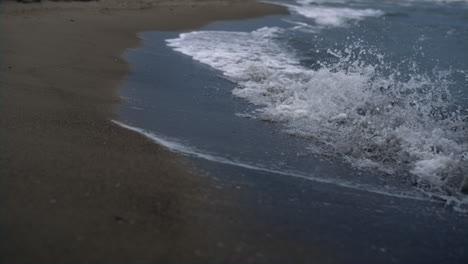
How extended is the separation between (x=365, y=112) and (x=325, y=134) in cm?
105

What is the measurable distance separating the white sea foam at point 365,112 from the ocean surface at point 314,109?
0.01m

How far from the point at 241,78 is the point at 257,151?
3.03 meters

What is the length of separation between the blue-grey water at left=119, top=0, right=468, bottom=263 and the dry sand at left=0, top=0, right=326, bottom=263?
26 cm

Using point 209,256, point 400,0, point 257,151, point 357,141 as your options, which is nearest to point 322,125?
point 357,141

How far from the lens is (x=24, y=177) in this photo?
3.40m

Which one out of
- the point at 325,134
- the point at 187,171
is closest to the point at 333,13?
the point at 325,134

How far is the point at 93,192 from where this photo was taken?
3.29 meters

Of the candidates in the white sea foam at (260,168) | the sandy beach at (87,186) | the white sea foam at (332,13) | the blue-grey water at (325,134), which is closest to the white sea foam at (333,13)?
the white sea foam at (332,13)

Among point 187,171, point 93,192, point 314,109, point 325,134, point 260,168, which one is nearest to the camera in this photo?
point 93,192

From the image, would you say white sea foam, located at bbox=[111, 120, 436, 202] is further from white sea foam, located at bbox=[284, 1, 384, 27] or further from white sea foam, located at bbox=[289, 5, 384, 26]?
white sea foam, located at bbox=[289, 5, 384, 26]

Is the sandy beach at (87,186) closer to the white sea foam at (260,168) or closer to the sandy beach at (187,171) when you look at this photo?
the sandy beach at (187,171)

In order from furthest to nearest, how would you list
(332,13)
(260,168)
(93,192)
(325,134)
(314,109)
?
(332,13) → (314,109) → (325,134) → (260,168) → (93,192)

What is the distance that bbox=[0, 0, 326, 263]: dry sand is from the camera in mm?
2770

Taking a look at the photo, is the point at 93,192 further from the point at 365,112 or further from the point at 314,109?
the point at 365,112
